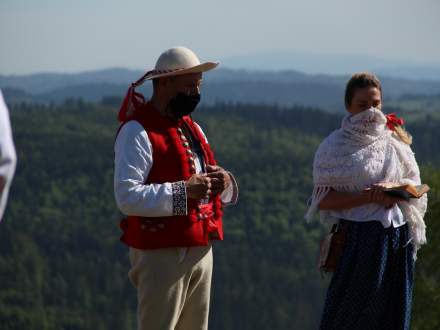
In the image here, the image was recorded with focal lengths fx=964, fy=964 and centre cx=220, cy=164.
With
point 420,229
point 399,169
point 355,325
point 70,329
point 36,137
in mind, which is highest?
point 399,169

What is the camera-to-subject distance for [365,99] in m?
3.76

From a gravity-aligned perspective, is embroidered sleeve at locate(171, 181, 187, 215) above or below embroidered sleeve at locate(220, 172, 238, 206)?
above

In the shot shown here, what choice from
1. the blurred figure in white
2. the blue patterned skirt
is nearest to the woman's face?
the blue patterned skirt

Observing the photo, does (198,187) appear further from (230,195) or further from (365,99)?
(365,99)

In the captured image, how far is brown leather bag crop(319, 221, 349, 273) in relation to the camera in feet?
12.4

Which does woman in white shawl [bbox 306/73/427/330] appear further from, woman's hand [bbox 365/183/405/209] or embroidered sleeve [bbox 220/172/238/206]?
embroidered sleeve [bbox 220/172/238/206]

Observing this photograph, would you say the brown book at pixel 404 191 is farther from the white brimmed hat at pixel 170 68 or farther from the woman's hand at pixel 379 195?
the white brimmed hat at pixel 170 68

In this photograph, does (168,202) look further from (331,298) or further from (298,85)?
(298,85)

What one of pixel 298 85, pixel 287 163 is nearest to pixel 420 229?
pixel 287 163

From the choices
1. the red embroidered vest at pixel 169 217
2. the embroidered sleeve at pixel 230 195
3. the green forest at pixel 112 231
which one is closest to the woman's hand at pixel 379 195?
the embroidered sleeve at pixel 230 195

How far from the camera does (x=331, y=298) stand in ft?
12.6

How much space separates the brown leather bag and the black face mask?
2.55ft

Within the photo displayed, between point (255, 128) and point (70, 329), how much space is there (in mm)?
48271

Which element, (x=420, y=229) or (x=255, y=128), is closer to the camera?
(x=420, y=229)
